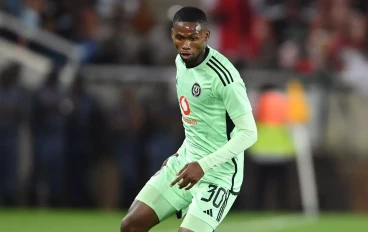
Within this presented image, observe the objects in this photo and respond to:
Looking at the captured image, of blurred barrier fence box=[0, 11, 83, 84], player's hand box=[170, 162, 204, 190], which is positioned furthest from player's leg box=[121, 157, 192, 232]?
blurred barrier fence box=[0, 11, 83, 84]

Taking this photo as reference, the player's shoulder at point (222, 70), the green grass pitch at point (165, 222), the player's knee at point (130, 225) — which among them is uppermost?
the player's shoulder at point (222, 70)

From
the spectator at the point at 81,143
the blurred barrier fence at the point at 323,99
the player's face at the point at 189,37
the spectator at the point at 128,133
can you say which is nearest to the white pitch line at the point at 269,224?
the blurred barrier fence at the point at 323,99

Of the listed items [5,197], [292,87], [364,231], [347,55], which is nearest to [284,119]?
[292,87]

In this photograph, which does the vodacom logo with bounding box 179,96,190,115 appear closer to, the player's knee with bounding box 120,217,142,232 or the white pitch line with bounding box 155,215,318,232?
the player's knee with bounding box 120,217,142,232

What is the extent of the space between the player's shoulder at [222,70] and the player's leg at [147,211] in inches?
39.8

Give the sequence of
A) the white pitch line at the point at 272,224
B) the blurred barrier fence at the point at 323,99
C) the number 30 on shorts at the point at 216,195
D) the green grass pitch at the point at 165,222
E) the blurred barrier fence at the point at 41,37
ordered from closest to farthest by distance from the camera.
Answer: the number 30 on shorts at the point at 216,195 → the green grass pitch at the point at 165,222 → the white pitch line at the point at 272,224 → the blurred barrier fence at the point at 323,99 → the blurred barrier fence at the point at 41,37

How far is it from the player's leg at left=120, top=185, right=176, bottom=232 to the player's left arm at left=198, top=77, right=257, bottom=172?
667 mm

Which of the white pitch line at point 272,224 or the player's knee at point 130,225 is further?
the white pitch line at point 272,224

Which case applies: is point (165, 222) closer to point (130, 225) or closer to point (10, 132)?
point (10, 132)

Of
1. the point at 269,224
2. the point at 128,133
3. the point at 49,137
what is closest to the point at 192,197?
the point at 269,224

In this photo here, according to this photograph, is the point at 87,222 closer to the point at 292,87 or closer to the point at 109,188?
the point at 109,188

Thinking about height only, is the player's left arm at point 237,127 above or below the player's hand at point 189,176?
above

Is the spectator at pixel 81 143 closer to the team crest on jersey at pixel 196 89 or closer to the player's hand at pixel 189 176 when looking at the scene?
the team crest on jersey at pixel 196 89

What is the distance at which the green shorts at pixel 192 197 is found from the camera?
7168 millimetres
